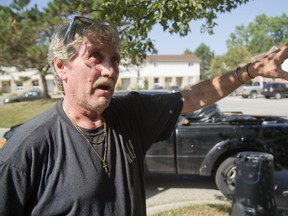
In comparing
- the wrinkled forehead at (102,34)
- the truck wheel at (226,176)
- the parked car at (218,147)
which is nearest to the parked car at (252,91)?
the parked car at (218,147)

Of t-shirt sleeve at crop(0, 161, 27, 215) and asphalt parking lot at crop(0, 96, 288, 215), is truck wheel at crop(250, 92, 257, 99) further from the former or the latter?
t-shirt sleeve at crop(0, 161, 27, 215)

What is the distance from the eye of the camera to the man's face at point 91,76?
1687 millimetres

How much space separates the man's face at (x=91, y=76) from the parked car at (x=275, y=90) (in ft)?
100

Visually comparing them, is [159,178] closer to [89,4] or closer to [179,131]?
[179,131]

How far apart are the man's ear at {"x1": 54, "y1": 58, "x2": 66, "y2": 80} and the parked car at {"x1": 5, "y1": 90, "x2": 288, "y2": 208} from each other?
3792mm

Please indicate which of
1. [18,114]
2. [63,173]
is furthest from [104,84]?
[18,114]

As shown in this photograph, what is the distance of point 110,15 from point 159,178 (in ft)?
14.0

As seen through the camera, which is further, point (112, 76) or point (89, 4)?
point (89, 4)

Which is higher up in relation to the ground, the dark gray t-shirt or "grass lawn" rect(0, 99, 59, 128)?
the dark gray t-shirt

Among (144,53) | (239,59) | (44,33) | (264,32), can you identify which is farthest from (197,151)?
(264,32)

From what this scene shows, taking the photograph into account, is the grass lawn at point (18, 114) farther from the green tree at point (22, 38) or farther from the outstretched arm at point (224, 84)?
the outstretched arm at point (224, 84)

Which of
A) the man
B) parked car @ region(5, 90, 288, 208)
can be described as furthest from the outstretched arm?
parked car @ region(5, 90, 288, 208)

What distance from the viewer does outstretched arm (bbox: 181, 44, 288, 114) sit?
6.42 feet

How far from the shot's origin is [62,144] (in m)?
1.57
